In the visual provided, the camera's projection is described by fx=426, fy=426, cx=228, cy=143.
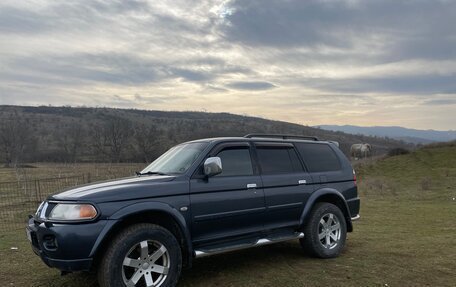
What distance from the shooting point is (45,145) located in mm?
73875

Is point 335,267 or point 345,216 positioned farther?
point 345,216

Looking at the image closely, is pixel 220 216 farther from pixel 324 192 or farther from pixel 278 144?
pixel 324 192

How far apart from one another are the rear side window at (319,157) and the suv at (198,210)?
0.06 ft

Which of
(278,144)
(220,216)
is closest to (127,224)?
(220,216)

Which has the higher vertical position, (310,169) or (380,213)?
(310,169)

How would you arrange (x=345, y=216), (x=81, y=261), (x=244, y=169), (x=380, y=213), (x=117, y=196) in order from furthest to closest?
(x=380, y=213) < (x=345, y=216) < (x=244, y=169) < (x=117, y=196) < (x=81, y=261)

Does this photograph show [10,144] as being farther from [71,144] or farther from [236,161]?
[236,161]

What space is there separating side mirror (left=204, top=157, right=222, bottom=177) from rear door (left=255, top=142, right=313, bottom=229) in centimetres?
97

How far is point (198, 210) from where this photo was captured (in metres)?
5.24

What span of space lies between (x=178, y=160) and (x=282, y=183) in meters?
1.55

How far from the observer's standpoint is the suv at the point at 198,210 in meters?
4.56

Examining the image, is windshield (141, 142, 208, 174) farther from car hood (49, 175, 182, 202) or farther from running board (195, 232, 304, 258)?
running board (195, 232, 304, 258)

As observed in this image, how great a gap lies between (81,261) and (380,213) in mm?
10574

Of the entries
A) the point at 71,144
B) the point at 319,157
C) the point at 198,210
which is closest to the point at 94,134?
the point at 71,144
